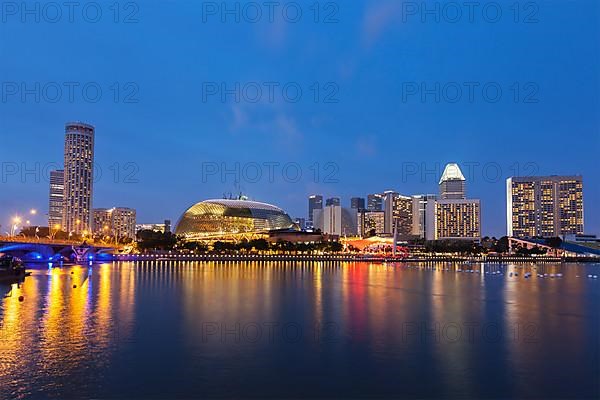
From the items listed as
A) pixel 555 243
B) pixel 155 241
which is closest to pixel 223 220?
pixel 155 241

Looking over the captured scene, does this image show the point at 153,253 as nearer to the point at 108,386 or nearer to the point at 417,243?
the point at 417,243

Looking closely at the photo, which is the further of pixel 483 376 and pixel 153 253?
pixel 153 253

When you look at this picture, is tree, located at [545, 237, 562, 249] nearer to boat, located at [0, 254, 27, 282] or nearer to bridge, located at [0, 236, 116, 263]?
bridge, located at [0, 236, 116, 263]

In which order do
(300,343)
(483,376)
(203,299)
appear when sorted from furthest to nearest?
(203,299)
(300,343)
(483,376)

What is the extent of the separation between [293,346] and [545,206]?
18818 cm

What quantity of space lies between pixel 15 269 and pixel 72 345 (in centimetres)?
3367

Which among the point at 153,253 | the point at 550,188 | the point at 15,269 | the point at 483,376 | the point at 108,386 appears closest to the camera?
the point at 108,386

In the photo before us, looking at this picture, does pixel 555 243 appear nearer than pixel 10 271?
No

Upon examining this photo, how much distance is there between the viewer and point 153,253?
115 meters

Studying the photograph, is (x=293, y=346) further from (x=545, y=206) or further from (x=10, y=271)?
(x=545, y=206)

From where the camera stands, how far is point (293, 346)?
2014 cm

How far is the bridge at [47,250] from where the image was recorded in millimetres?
64500

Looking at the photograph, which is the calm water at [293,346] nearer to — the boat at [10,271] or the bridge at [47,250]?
the boat at [10,271]

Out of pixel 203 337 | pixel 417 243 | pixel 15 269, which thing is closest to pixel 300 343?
pixel 203 337
